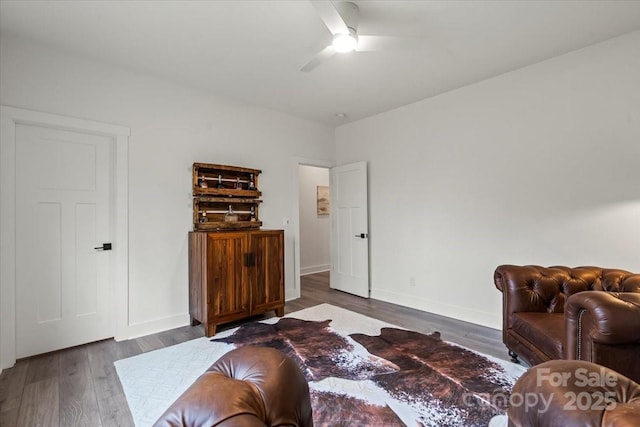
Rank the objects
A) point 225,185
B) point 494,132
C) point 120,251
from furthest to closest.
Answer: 1. point 225,185
2. point 494,132
3. point 120,251

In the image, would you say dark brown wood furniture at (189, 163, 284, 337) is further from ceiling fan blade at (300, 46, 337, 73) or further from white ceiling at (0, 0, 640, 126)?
ceiling fan blade at (300, 46, 337, 73)

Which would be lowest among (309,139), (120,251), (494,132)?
(120,251)

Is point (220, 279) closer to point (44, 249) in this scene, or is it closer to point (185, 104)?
point (44, 249)

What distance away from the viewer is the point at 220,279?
124 inches

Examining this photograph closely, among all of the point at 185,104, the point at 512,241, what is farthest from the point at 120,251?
the point at 512,241

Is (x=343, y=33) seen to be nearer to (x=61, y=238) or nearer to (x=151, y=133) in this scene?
(x=151, y=133)

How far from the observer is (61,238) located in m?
2.81

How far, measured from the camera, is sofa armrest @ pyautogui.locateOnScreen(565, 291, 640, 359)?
1541mm

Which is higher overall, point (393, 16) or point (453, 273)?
point (393, 16)

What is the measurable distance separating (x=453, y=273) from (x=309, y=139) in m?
2.88

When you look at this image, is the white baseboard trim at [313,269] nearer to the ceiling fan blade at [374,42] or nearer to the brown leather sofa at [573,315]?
the brown leather sofa at [573,315]

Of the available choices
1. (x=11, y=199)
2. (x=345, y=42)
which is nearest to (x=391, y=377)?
(x=345, y=42)

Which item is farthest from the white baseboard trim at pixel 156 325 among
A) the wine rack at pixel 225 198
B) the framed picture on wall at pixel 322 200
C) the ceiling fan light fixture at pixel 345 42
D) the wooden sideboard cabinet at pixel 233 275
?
the framed picture on wall at pixel 322 200

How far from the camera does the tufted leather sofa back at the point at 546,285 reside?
2.33 metres
